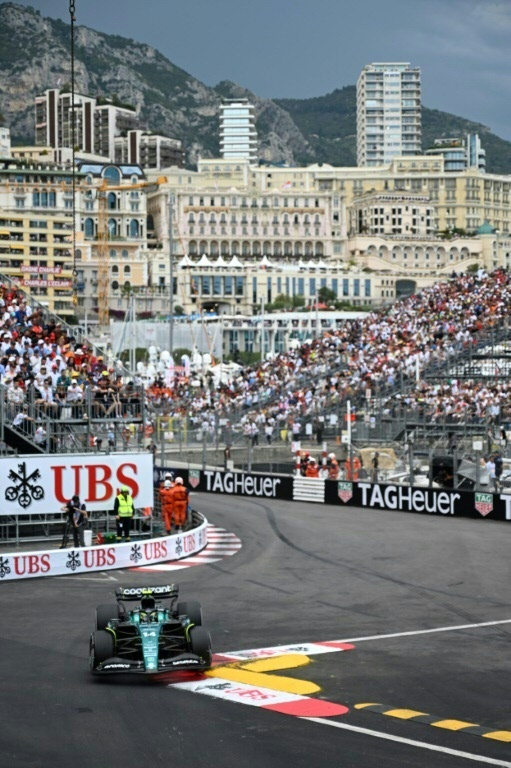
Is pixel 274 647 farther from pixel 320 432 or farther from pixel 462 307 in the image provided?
pixel 462 307

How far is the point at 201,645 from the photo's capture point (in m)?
16.9

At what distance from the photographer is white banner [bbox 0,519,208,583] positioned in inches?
1048

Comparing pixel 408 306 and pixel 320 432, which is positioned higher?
pixel 408 306

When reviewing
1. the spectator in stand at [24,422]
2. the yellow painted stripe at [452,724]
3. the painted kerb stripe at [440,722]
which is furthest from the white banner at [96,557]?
the yellow painted stripe at [452,724]

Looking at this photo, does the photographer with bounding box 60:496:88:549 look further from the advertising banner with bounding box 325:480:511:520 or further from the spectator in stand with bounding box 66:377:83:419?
the advertising banner with bounding box 325:480:511:520

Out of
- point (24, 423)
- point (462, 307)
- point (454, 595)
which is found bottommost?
point (454, 595)

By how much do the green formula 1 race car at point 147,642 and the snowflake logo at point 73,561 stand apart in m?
10.0

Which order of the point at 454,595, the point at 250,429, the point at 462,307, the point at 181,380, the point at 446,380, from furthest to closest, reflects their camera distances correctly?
the point at 181,380 < the point at 462,307 < the point at 446,380 < the point at 250,429 < the point at 454,595

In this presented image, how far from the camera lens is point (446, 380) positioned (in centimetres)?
5566

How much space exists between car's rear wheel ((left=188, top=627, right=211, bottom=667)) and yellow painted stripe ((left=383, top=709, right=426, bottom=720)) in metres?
2.76

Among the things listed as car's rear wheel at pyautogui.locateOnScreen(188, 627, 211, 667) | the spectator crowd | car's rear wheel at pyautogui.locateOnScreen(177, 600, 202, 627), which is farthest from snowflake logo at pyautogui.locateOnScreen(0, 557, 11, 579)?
car's rear wheel at pyautogui.locateOnScreen(188, 627, 211, 667)

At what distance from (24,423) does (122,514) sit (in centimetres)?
520

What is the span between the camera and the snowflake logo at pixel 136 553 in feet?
94.4

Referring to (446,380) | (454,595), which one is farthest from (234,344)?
(454,595)
